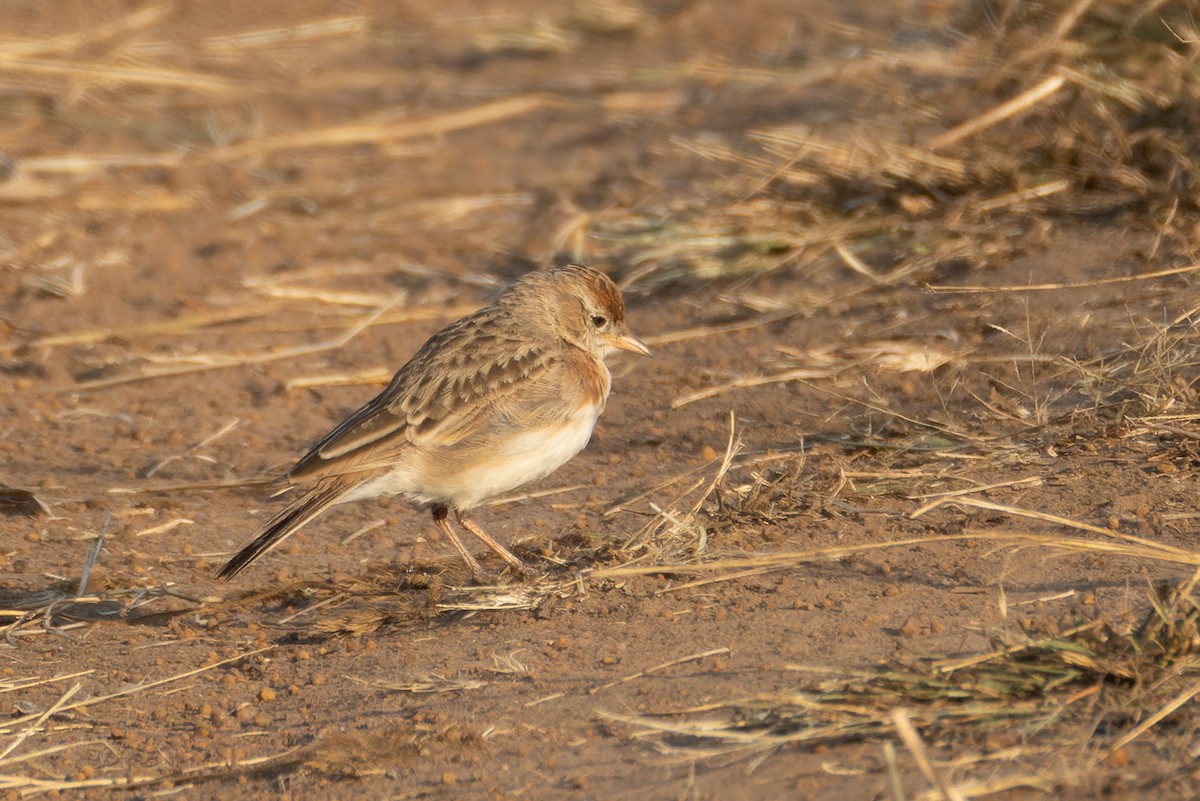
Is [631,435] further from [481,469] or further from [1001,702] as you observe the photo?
[1001,702]

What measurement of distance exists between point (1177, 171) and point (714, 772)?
4583mm

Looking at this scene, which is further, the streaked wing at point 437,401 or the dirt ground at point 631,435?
the streaked wing at point 437,401

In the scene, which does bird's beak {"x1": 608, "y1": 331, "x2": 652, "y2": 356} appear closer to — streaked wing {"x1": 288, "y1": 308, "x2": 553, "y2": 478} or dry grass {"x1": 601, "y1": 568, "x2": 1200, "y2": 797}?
streaked wing {"x1": 288, "y1": 308, "x2": 553, "y2": 478}

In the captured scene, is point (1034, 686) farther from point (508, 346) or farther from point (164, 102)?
point (164, 102)

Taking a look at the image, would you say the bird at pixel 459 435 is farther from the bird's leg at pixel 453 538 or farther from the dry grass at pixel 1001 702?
the dry grass at pixel 1001 702

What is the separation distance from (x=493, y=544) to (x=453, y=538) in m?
0.29

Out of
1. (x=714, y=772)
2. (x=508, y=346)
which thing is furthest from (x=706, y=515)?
(x=714, y=772)

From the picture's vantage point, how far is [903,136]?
872 cm

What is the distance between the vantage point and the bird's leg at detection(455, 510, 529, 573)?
5.41 metres

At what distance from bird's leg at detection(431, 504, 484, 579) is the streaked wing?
0.46 m

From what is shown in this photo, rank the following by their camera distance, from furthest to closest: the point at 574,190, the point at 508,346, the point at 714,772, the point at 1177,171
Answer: the point at 574,190
the point at 1177,171
the point at 508,346
the point at 714,772

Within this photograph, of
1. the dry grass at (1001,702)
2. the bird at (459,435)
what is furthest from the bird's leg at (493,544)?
the dry grass at (1001,702)

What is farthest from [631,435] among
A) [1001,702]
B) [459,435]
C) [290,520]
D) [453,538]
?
[1001,702]

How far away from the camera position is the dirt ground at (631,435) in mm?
4004
